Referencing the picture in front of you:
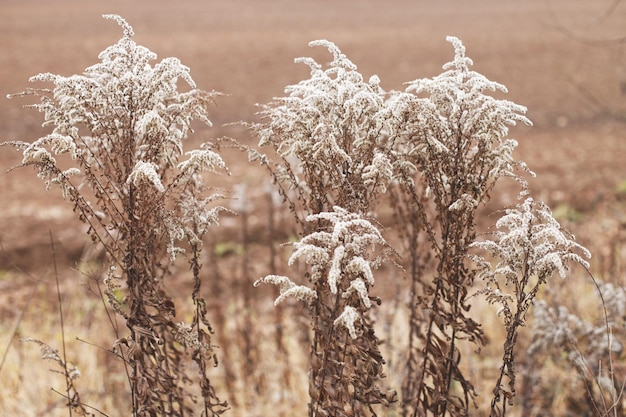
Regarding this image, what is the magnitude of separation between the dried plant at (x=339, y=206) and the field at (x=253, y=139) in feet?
3.04

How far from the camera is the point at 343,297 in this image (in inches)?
88.4

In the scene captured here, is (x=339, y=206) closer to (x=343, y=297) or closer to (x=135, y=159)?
(x=343, y=297)

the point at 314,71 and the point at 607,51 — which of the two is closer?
the point at 314,71

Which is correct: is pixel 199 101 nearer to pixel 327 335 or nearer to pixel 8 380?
pixel 327 335

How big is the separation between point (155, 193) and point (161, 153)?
16 cm

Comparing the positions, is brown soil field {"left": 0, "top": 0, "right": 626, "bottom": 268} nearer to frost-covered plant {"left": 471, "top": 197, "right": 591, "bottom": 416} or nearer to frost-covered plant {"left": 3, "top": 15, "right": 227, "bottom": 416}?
frost-covered plant {"left": 3, "top": 15, "right": 227, "bottom": 416}

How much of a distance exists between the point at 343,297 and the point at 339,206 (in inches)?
16.0

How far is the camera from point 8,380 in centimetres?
470

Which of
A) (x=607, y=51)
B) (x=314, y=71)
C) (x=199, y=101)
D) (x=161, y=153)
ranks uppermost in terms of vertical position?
(x=607, y=51)

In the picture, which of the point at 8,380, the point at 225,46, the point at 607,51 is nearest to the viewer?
the point at 8,380

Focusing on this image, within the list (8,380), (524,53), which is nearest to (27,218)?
(8,380)

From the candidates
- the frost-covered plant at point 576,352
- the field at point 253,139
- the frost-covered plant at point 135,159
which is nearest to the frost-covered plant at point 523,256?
the frost-covered plant at point 576,352

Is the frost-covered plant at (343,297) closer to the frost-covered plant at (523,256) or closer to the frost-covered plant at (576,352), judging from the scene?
the frost-covered plant at (523,256)

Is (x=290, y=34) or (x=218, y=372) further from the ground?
(x=290, y=34)
